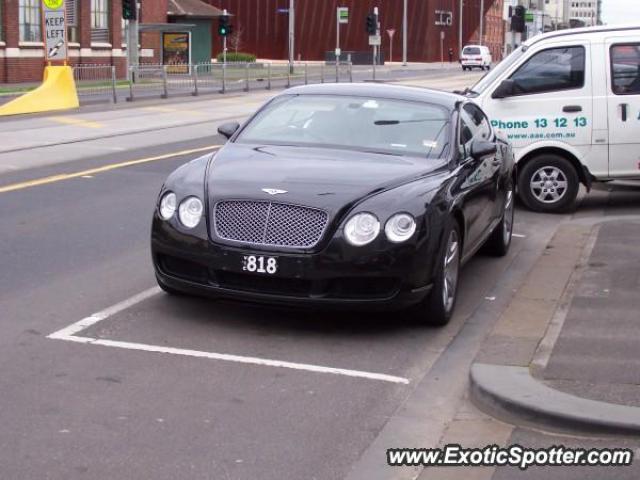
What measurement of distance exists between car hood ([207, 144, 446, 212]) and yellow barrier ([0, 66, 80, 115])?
800 inches

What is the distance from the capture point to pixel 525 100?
39.3ft

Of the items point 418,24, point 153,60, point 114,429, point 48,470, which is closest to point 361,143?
point 114,429

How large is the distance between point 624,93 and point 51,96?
19406mm

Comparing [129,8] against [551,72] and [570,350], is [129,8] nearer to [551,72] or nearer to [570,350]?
[551,72]

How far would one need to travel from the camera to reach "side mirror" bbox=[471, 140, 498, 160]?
8023 mm

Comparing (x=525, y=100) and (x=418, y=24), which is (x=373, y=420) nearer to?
(x=525, y=100)

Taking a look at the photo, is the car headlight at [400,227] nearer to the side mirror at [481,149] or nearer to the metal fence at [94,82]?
the side mirror at [481,149]

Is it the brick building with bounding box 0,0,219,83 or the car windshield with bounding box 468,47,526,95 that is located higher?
the brick building with bounding box 0,0,219,83

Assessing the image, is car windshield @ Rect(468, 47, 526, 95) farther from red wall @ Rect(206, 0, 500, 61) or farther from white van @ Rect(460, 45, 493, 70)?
red wall @ Rect(206, 0, 500, 61)

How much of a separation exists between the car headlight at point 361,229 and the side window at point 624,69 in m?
6.11

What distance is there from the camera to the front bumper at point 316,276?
6.45 meters

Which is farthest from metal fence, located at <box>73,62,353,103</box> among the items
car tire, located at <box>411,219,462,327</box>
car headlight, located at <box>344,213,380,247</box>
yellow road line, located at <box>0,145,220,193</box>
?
car headlight, located at <box>344,213,380,247</box>

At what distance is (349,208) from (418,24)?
9755 cm

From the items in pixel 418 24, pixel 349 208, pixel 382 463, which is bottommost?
pixel 382 463
